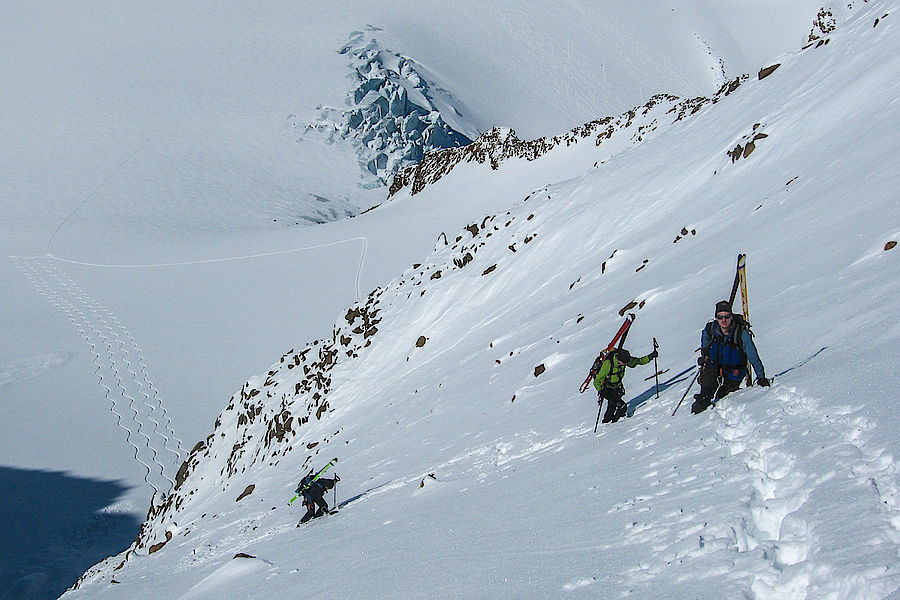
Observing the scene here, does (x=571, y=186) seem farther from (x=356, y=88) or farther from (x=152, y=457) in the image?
(x=356, y=88)

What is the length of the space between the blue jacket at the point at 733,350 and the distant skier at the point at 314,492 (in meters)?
6.87

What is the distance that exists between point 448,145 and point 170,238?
26232 mm

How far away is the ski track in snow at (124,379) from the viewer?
72.6 ft

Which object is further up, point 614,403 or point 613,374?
point 613,374

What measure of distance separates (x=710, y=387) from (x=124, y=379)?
916 inches

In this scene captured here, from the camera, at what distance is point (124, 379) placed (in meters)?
25.9

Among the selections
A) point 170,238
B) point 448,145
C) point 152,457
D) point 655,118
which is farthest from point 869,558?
point 448,145

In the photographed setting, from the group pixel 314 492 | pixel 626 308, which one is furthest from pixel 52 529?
pixel 626 308

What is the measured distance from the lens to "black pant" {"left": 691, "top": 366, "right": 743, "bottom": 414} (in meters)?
7.54

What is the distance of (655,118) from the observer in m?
33.4

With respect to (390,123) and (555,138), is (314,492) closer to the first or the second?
(555,138)

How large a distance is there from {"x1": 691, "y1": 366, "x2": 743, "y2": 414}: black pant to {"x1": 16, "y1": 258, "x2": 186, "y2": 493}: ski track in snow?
57.9 ft

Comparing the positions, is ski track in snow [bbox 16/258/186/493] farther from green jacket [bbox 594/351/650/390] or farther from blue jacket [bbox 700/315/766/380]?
blue jacket [bbox 700/315/766/380]

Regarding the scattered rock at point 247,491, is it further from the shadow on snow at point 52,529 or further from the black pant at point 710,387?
Result: the black pant at point 710,387
